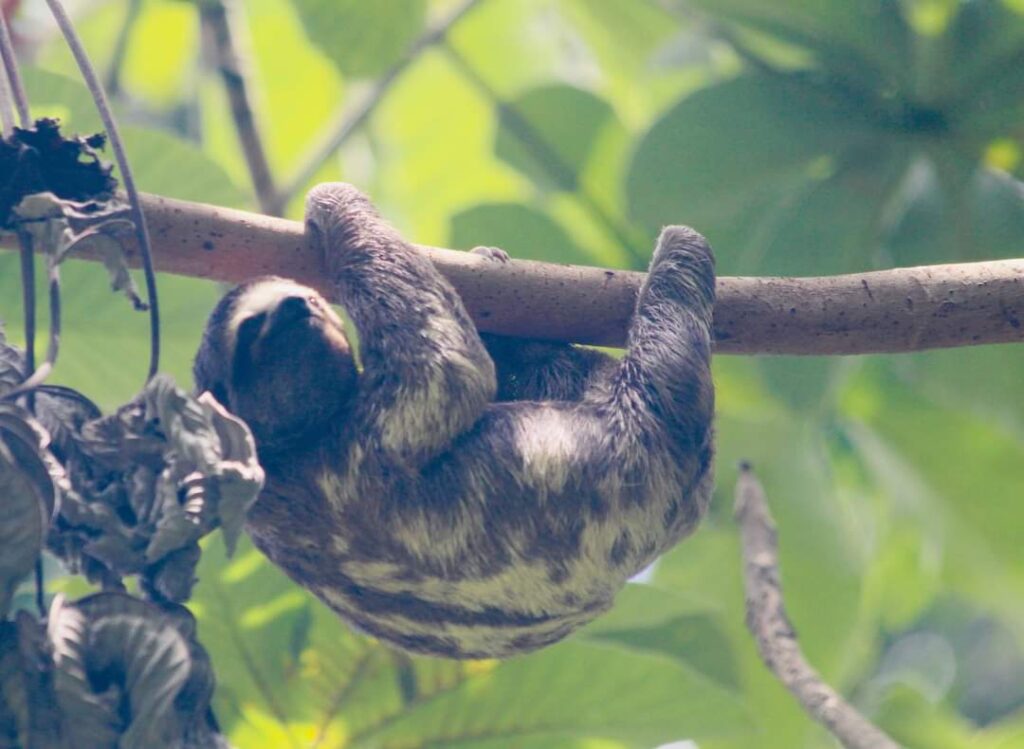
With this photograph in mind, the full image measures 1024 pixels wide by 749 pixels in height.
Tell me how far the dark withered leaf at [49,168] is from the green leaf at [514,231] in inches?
90.0

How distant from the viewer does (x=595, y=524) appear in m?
4.43

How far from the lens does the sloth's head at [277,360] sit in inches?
163

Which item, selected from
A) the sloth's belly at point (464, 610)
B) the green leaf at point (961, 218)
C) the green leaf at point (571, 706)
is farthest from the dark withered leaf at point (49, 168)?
the green leaf at point (961, 218)

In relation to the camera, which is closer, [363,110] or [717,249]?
[717,249]

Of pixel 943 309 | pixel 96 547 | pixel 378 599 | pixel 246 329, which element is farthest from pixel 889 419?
pixel 96 547

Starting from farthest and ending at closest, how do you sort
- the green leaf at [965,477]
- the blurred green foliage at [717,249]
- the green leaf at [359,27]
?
the green leaf at [359,27] < the green leaf at [965,477] < the blurred green foliage at [717,249]

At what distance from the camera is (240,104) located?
5906mm

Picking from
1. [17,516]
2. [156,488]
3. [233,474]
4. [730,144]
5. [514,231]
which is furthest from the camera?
[514,231]

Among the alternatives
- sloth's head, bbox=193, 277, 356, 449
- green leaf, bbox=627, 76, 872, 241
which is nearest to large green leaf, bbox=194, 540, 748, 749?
sloth's head, bbox=193, 277, 356, 449

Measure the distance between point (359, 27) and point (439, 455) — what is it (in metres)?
2.29

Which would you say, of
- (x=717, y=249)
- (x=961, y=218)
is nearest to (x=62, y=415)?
(x=717, y=249)

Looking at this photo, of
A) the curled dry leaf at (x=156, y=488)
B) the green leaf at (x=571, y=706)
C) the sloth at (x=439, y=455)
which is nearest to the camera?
the curled dry leaf at (x=156, y=488)

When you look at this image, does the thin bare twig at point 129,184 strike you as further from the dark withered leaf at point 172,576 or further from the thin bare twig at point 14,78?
the dark withered leaf at point 172,576

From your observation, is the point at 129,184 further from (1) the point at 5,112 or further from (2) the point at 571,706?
(2) the point at 571,706
